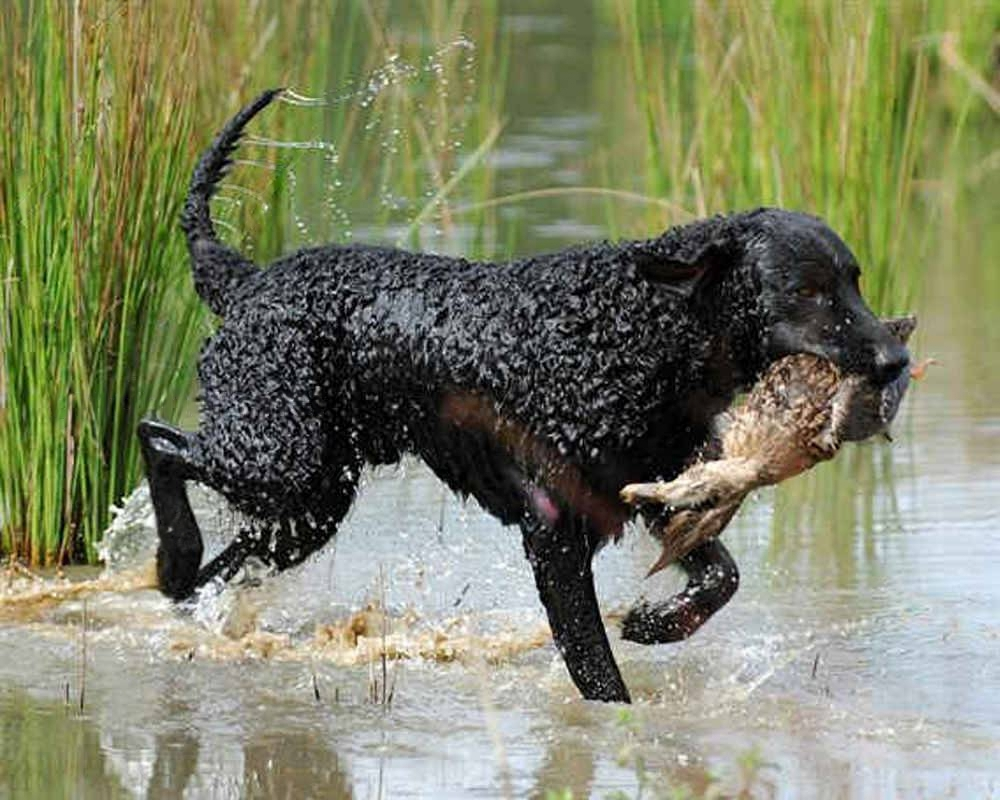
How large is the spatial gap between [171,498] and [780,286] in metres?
1.75

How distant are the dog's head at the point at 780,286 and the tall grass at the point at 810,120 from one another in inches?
94.7

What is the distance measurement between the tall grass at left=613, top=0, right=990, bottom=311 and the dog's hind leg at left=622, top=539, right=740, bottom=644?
2243 millimetres

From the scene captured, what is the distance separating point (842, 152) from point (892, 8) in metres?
Answer: 0.55

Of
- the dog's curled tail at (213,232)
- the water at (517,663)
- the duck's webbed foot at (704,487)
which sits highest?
the dog's curled tail at (213,232)

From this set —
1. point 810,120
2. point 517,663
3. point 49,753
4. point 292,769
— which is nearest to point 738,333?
point 517,663

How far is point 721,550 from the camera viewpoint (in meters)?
5.41

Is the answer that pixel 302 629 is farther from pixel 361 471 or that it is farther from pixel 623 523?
pixel 623 523

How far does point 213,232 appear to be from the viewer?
5926 millimetres

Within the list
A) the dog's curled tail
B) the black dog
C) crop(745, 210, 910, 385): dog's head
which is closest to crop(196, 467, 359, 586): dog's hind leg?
the black dog

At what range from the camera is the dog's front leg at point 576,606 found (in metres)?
5.13

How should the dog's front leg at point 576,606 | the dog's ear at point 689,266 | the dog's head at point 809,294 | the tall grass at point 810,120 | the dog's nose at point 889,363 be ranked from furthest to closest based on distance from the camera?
Result: the tall grass at point 810,120, the dog's front leg at point 576,606, the dog's ear at point 689,266, the dog's head at point 809,294, the dog's nose at point 889,363

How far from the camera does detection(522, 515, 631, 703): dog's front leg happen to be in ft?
16.8

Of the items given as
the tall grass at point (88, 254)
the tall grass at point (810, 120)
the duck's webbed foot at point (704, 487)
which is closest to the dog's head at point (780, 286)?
the duck's webbed foot at point (704, 487)

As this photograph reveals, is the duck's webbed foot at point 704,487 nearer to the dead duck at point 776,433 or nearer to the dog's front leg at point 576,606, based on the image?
the dead duck at point 776,433
